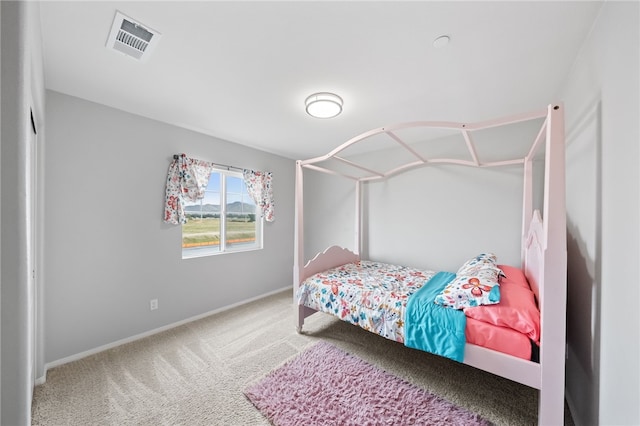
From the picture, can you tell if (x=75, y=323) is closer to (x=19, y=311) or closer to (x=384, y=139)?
(x=19, y=311)

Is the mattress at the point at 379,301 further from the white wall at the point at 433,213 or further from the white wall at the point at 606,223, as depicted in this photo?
the white wall at the point at 433,213

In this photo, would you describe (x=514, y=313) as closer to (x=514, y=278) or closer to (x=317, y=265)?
(x=514, y=278)

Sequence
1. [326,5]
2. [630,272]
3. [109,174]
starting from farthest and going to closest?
[109,174] < [326,5] < [630,272]

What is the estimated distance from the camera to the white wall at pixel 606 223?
980mm

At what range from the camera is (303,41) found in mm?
1446

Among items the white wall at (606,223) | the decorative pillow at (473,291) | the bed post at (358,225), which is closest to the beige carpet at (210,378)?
the white wall at (606,223)

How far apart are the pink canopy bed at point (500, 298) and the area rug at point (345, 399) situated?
1.13 feet

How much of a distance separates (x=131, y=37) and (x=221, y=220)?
2.21 meters

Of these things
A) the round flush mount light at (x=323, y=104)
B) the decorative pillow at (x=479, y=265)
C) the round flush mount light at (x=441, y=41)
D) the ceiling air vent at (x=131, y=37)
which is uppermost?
the ceiling air vent at (x=131, y=37)

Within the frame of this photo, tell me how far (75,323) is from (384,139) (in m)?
3.75

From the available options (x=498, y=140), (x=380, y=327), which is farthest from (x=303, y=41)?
(x=498, y=140)

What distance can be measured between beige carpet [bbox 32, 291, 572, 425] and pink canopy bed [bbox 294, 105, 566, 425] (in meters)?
0.37

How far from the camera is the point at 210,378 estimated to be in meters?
1.89

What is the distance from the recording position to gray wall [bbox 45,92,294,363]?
6.71 ft
